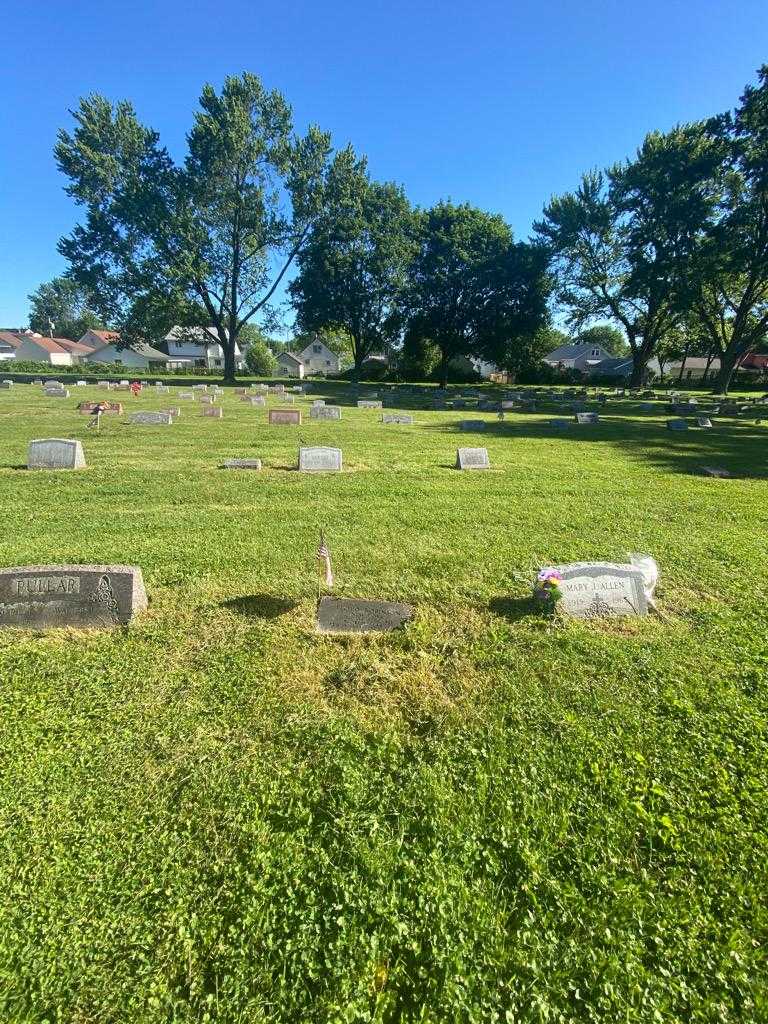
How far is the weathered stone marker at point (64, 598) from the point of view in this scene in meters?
3.76

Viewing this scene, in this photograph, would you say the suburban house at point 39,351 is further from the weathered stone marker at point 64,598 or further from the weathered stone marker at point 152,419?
the weathered stone marker at point 64,598

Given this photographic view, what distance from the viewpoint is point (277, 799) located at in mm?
2338

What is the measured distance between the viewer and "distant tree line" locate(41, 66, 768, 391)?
1355 inches

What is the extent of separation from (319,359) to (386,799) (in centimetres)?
8236

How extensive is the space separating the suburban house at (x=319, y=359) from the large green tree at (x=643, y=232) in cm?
4530

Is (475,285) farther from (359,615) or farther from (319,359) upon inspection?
(319,359)

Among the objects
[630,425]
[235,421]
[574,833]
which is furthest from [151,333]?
[574,833]

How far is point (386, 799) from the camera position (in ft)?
7.69

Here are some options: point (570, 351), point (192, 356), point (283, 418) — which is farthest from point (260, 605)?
point (570, 351)

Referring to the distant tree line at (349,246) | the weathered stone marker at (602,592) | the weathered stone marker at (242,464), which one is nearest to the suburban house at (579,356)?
the distant tree line at (349,246)

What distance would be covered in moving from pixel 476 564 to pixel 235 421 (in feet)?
43.2

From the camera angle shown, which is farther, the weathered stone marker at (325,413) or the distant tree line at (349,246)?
the distant tree line at (349,246)

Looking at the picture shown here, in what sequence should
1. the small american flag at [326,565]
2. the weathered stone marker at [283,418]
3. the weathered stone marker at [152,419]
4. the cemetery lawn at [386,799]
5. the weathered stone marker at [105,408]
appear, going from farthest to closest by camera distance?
the weathered stone marker at [105,408]
the weathered stone marker at [283,418]
the weathered stone marker at [152,419]
the small american flag at [326,565]
the cemetery lawn at [386,799]

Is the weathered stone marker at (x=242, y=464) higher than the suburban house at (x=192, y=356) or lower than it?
lower
